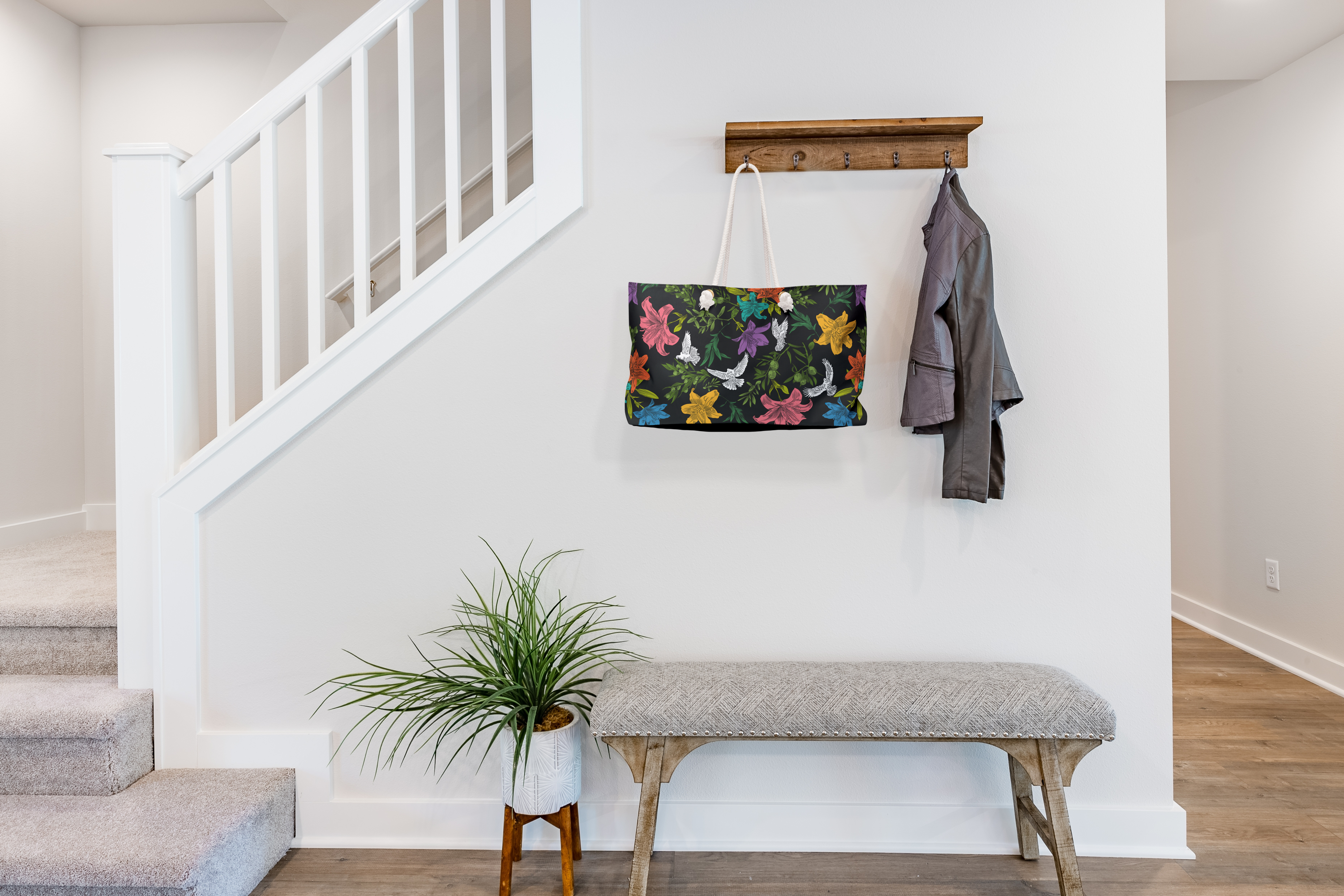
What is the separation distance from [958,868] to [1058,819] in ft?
1.05

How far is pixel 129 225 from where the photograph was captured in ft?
5.85

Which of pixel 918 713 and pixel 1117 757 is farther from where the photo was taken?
pixel 1117 757

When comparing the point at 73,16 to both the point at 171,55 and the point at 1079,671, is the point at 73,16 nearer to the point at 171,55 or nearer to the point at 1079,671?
the point at 171,55

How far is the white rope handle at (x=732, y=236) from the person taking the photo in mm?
1726

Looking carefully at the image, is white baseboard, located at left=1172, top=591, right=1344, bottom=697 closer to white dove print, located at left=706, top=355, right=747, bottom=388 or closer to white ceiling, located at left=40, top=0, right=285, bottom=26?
white dove print, located at left=706, top=355, right=747, bottom=388

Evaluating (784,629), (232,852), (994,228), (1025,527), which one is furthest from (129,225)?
(1025,527)

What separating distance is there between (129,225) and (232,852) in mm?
1423

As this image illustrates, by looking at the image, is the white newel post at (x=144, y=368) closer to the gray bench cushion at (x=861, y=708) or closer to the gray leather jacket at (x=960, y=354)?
the gray bench cushion at (x=861, y=708)

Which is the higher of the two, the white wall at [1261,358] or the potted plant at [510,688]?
the white wall at [1261,358]

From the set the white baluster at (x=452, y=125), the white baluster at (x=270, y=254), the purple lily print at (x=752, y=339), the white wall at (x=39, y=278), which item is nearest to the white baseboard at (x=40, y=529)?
the white wall at (x=39, y=278)

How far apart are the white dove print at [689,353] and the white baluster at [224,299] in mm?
1082

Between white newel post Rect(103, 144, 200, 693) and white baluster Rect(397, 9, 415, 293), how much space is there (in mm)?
545

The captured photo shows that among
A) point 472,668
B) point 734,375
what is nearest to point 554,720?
point 472,668

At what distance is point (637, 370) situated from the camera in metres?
1.67
